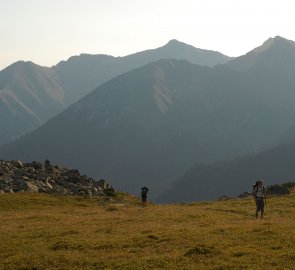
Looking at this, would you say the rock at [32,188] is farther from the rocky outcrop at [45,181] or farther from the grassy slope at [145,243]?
the grassy slope at [145,243]

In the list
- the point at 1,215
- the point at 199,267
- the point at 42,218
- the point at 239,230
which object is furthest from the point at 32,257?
the point at 1,215

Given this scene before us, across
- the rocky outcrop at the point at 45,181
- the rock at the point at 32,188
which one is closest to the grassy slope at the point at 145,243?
the rock at the point at 32,188

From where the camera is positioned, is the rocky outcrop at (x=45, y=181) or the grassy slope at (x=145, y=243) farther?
the rocky outcrop at (x=45, y=181)

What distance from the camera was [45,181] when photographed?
75.9 m

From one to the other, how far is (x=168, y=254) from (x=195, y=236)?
512cm

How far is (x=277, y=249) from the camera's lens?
25.5m

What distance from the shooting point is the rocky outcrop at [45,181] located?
70.9m

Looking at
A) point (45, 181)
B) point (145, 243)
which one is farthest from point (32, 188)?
point (145, 243)

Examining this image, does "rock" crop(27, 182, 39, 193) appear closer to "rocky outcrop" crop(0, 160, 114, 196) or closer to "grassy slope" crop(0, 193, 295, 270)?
"rocky outcrop" crop(0, 160, 114, 196)

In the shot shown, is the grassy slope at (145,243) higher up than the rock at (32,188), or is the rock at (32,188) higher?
the rock at (32,188)

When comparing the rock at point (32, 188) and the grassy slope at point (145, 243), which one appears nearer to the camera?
the grassy slope at point (145, 243)

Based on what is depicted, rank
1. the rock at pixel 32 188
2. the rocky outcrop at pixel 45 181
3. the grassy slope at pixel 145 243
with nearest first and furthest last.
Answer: the grassy slope at pixel 145 243 → the rock at pixel 32 188 → the rocky outcrop at pixel 45 181

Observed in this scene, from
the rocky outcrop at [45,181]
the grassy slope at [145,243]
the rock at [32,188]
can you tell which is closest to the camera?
the grassy slope at [145,243]

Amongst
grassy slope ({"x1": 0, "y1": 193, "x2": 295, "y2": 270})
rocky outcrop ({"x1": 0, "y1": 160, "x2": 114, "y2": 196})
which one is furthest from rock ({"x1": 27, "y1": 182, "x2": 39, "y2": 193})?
grassy slope ({"x1": 0, "y1": 193, "x2": 295, "y2": 270})
